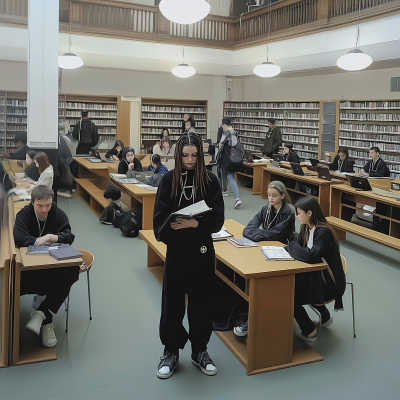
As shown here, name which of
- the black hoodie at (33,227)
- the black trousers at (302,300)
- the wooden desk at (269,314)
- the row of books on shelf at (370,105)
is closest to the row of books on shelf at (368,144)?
the row of books on shelf at (370,105)

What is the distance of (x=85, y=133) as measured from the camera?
1239cm

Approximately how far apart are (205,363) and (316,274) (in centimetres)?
105

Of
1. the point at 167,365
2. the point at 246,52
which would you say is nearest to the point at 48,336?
the point at 167,365

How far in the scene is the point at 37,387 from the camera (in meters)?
3.00

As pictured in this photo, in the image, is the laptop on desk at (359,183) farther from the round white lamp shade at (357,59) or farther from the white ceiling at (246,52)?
the white ceiling at (246,52)

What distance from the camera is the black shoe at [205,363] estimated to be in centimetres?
321

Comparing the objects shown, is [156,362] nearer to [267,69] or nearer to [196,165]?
[196,165]

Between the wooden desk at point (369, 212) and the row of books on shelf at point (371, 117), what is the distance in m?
3.25

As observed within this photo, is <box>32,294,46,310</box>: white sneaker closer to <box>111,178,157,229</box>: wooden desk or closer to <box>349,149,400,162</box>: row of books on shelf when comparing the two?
<box>111,178,157,229</box>: wooden desk

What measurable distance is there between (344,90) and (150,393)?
10.1 metres

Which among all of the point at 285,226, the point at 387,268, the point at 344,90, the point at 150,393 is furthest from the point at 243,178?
the point at 150,393

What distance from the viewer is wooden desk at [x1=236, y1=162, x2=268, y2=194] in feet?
35.1

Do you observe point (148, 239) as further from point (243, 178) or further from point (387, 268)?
point (243, 178)

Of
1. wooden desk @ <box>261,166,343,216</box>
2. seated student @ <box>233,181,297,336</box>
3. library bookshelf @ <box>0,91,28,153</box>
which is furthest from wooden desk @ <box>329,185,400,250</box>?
library bookshelf @ <box>0,91,28,153</box>
